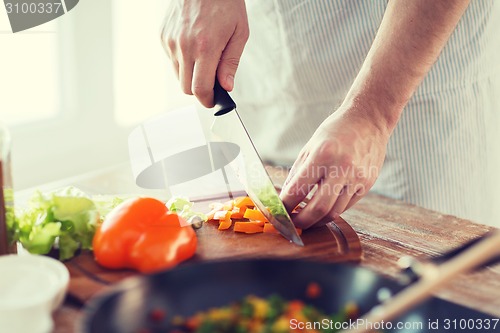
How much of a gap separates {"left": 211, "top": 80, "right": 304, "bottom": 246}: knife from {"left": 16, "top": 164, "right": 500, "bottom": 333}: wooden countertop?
163 mm

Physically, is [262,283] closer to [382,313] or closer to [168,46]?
[382,313]

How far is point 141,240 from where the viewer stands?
1023mm

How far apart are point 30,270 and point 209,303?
0.90 ft

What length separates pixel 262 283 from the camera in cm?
83

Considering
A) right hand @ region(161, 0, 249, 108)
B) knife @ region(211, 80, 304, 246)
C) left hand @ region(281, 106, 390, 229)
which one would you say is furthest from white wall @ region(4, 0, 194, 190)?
left hand @ region(281, 106, 390, 229)

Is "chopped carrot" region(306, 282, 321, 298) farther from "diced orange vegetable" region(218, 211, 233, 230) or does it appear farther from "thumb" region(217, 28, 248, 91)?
"thumb" region(217, 28, 248, 91)

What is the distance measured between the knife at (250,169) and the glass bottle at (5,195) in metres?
0.41

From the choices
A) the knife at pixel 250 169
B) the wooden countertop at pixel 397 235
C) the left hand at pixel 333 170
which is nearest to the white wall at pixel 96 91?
the wooden countertop at pixel 397 235

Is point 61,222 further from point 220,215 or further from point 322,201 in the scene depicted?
point 322,201

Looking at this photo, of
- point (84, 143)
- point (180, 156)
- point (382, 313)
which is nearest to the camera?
point (382, 313)

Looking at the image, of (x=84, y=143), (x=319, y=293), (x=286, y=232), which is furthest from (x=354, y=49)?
(x=84, y=143)

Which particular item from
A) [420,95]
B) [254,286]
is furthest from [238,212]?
[420,95]

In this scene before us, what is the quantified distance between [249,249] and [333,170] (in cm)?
21

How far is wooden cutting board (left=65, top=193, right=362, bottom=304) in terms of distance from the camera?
1017mm
